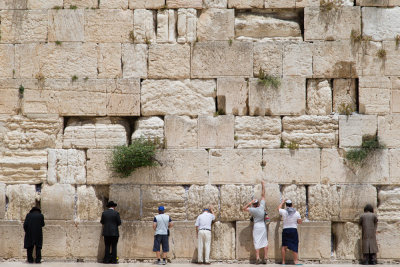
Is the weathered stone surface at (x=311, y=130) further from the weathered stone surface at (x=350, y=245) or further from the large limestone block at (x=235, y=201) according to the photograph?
the weathered stone surface at (x=350, y=245)

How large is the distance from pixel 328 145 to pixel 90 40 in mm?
5254

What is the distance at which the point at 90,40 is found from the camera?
39.4 feet

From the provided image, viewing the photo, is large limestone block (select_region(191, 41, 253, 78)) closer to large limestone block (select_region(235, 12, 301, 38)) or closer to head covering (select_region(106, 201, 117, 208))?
large limestone block (select_region(235, 12, 301, 38))

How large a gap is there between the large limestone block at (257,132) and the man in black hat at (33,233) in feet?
13.5

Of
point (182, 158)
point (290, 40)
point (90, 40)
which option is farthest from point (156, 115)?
point (290, 40)

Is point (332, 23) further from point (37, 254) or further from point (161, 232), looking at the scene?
point (37, 254)

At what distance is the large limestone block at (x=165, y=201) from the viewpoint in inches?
464

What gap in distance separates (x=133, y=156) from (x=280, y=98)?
10.4 ft

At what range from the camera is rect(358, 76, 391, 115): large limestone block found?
11852mm

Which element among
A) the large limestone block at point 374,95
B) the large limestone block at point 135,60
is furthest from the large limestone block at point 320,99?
the large limestone block at point 135,60

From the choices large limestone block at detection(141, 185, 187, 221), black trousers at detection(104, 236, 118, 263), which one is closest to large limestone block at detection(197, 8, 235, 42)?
large limestone block at detection(141, 185, 187, 221)

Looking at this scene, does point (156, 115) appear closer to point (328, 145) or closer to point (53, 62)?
point (53, 62)

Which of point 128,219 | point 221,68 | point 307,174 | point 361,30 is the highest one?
point 361,30

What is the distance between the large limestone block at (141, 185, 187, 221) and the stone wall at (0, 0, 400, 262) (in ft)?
0.09
